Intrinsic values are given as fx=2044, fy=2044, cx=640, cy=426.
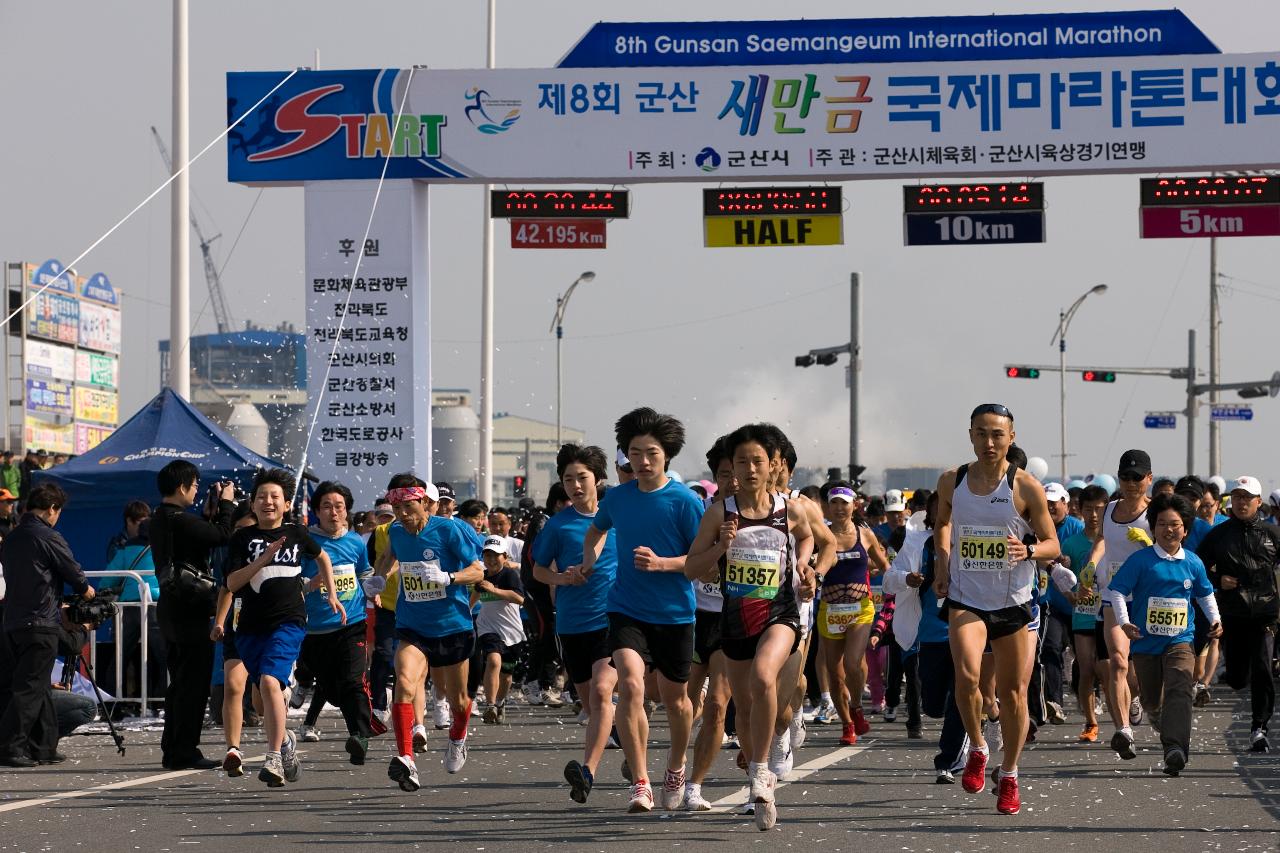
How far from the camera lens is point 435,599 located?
11.8m

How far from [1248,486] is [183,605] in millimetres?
7774

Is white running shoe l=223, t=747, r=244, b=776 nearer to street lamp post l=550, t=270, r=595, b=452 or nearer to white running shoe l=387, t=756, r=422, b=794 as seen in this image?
white running shoe l=387, t=756, r=422, b=794

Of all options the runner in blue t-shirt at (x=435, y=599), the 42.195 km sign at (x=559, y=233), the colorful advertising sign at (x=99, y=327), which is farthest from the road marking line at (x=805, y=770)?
the colorful advertising sign at (x=99, y=327)

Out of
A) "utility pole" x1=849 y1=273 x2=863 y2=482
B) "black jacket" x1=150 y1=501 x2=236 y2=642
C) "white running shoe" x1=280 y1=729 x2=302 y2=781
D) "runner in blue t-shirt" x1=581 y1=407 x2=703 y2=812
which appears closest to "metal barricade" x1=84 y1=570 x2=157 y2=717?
"black jacket" x1=150 y1=501 x2=236 y2=642

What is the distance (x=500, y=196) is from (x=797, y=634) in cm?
1564

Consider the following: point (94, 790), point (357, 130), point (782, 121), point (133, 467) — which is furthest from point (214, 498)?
point (782, 121)

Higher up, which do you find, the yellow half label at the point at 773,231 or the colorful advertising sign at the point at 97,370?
the colorful advertising sign at the point at 97,370

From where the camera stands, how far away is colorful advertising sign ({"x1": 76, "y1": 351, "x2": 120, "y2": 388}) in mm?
82750

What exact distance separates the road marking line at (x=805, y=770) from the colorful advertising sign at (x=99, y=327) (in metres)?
73.8

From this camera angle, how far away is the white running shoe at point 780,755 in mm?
9859

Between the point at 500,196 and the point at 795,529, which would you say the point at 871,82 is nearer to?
the point at 500,196

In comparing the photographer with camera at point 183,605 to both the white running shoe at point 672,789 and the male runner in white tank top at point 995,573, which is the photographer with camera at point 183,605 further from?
the male runner in white tank top at point 995,573

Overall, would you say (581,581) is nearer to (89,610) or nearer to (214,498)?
(89,610)

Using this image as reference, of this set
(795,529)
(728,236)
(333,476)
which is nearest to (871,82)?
(728,236)
